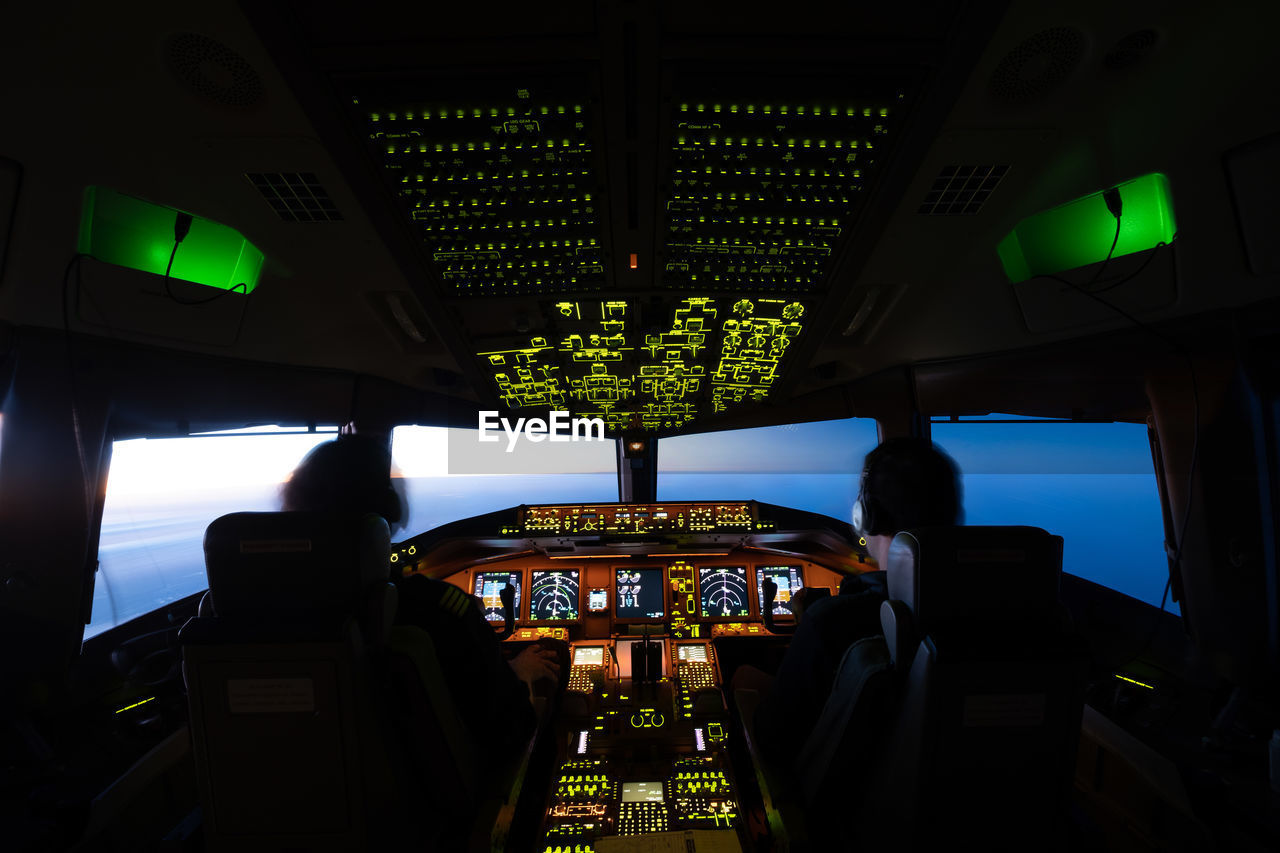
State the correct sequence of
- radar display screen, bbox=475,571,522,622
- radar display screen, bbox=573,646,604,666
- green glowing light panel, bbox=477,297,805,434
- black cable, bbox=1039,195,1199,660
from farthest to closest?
radar display screen, bbox=475,571,522,622 < radar display screen, bbox=573,646,604,666 < black cable, bbox=1039,195,1199,660 < green glowing light panel, bbox=477,297,805,434

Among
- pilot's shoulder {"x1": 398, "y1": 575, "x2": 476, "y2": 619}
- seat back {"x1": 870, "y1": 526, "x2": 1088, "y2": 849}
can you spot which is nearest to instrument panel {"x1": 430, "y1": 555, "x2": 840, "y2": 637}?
pilot's shoulder {"x1": 398, "y1": 575, "x2": 476, "y2": 619}

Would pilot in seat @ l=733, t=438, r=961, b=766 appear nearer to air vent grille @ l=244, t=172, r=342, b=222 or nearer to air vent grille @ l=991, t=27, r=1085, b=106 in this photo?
air vent grille @ l=991, t=27, r=1085, b=106

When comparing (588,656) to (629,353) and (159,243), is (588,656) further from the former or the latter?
(159,243)

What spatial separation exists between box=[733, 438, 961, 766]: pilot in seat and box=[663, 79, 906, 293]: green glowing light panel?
22.8 inches

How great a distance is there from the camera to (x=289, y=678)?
120 cm

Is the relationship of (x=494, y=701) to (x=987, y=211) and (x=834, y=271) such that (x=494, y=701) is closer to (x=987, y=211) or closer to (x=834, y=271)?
(x=834, y=271)

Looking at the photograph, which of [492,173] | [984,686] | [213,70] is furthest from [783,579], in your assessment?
[213,70]

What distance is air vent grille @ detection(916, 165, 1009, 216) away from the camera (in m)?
1.37

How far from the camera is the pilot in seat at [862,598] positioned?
4.72 ft

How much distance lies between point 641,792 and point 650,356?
159cm

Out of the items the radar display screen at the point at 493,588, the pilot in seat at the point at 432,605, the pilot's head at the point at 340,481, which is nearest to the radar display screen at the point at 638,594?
the radar display screen at the point at 493,588

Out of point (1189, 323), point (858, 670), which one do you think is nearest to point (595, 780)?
point (858, 670)

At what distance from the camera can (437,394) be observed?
12.1 feet

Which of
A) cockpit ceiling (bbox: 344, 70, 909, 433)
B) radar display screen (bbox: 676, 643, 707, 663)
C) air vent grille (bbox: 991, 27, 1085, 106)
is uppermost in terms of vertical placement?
air vent grille (bbox: 991, 27, 1085, 106)
